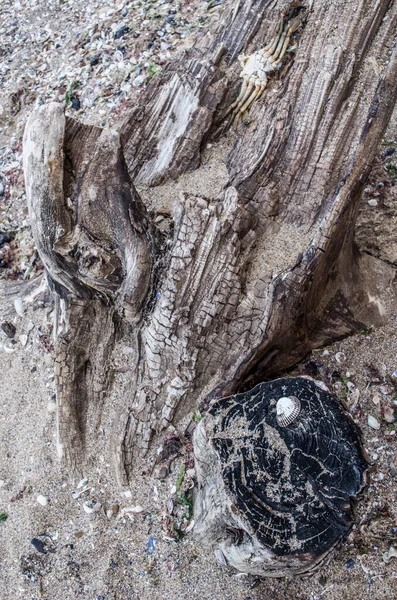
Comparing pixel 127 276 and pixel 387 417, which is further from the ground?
pixel 127 276

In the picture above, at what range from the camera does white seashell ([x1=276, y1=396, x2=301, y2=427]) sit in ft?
7.72

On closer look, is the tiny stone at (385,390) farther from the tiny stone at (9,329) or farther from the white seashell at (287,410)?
the tiny stone at (9,329)

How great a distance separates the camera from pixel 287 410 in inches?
92.8

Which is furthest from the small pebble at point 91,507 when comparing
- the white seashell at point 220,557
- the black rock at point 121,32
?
the black rock at point 121,32

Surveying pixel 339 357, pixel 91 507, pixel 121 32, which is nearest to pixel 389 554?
pixel 339 357

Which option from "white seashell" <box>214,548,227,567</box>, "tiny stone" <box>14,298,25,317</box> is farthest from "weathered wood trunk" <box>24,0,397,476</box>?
"tiny stone" <box>14,298,25,317</box>

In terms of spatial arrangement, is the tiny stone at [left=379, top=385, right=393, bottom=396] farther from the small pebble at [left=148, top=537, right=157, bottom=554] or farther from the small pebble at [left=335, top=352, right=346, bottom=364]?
the small pebble at [left=148, top=537, right=157, bottom=554]

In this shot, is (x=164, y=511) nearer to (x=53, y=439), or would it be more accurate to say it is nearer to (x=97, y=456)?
(x=97, y=456)

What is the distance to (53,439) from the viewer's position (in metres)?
3.46

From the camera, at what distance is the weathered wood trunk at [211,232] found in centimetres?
296

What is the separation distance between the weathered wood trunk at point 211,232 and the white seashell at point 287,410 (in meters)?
0.60

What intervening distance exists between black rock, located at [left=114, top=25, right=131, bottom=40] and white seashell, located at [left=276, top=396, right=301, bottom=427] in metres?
4.71

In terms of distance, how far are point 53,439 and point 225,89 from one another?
9.35ft

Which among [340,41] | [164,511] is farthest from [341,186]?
[164,511]
